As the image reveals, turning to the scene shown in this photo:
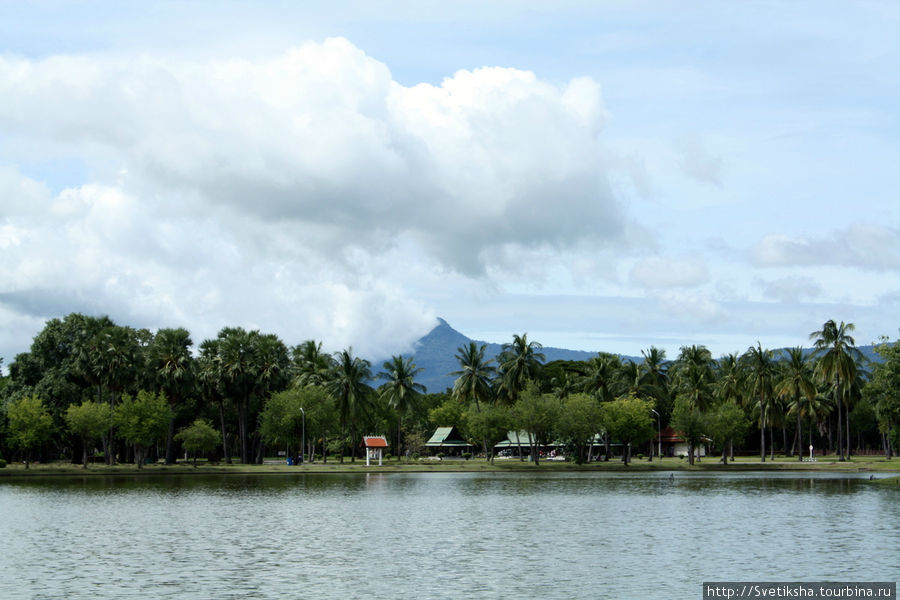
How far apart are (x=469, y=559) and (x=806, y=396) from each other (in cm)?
10220

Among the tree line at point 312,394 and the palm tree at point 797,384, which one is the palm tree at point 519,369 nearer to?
the tree line at point 312,394

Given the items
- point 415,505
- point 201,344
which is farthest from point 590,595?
point 201,344

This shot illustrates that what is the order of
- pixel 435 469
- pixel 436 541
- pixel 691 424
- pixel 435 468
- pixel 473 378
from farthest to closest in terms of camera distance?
pixel 473 378, pixel 691 424, pixel 435 468, pixel 435 469, pixel 436 541

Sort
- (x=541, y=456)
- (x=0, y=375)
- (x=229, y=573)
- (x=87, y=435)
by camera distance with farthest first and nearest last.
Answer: (x=541, y=456) < (x=0, y=375) < (x=87, y=435) < (x=229, y=573)

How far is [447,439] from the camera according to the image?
17162 cm

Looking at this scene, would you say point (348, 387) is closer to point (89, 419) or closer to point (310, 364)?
point (310, 364)

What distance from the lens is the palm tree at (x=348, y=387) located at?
12412 cm

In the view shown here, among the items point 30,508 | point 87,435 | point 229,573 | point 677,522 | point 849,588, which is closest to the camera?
point 849,588

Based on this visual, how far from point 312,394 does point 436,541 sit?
79.6m

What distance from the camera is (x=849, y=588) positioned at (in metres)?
30.3

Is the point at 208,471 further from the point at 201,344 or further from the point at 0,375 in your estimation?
the point at 0,375

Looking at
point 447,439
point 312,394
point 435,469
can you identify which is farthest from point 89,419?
point 447,439

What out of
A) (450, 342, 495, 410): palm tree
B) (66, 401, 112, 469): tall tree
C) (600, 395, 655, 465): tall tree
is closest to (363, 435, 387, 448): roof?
(450, 342, 495, 410): palm tree

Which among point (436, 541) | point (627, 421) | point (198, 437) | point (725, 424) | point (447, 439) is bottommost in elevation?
point (447, 439)
